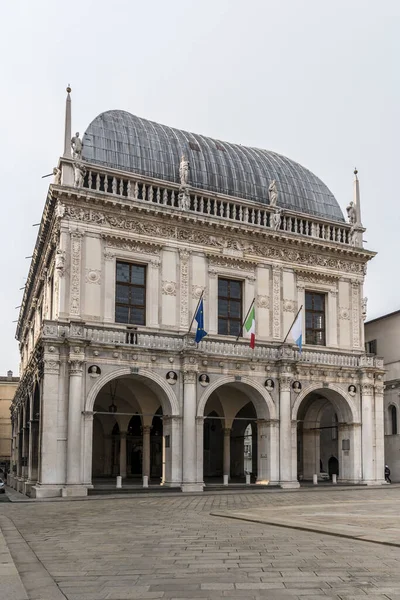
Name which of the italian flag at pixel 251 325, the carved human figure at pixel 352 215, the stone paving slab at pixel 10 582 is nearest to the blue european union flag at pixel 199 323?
the italian flag at pixel 251 325

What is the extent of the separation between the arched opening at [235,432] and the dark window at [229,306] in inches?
121

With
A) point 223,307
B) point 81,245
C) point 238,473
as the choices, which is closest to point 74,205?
point 81,245

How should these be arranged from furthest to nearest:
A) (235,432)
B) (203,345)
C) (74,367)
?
(235,432), (203,345), (74,367)

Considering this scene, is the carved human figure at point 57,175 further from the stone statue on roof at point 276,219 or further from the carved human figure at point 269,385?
the carved human figure at point 269,385

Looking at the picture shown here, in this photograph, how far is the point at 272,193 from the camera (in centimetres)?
4147

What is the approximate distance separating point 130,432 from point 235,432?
6963mm

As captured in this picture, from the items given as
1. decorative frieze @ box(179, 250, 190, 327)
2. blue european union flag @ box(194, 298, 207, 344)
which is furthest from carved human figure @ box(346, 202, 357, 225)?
blue european union flag @ box(194, 298, 207, 344)

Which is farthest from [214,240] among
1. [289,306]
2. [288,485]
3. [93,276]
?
[288,485]

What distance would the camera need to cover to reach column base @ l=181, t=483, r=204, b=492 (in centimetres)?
3412

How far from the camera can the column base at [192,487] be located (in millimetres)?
34125

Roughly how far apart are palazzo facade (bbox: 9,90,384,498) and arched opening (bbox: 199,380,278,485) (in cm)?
11

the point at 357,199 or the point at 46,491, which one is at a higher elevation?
the point at 357,199

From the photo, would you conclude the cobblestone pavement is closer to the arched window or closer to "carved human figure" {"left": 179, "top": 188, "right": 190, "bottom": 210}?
"carved human figure" {"left": 179, "top": 188, "right": 190, "bottom": 210}

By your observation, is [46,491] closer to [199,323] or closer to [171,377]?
[171,377]
